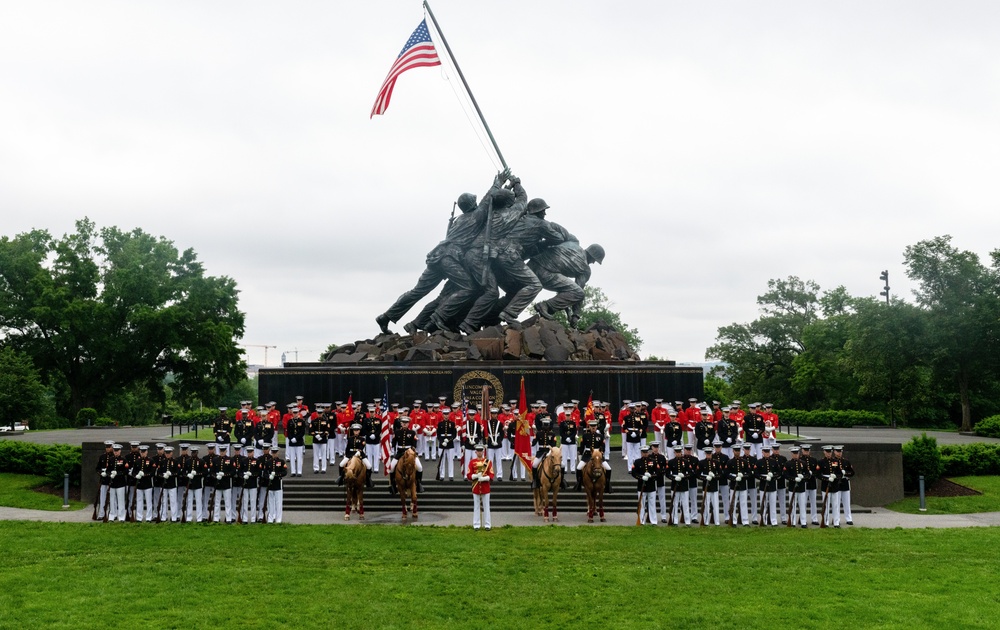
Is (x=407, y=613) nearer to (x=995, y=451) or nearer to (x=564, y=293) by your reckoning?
(x=995, y=451)

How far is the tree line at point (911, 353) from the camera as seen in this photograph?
3619 cm

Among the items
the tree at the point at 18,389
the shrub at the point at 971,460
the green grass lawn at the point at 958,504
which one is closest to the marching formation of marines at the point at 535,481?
the green grass lawn at the point at 958,504

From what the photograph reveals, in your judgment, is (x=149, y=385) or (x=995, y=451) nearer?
(x=995, y=451)

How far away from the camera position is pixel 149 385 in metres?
48.3

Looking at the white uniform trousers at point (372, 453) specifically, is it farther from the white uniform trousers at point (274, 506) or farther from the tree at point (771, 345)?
the tree at point (771, 345)

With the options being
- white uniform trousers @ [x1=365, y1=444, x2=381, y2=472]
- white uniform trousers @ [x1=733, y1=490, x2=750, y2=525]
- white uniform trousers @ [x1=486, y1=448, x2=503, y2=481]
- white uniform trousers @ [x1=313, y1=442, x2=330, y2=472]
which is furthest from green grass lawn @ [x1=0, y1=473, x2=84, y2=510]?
white uniform trousers @ [x1=733, y1=490, x2=750, y2=525]

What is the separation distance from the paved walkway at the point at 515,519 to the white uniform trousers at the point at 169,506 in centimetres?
146

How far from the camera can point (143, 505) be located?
1662 cm

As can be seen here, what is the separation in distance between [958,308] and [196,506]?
1261 inches

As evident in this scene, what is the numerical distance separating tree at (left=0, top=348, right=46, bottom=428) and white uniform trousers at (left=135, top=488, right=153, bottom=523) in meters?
27.1

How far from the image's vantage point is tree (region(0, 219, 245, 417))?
143 ft

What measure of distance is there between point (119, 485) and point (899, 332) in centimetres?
3233

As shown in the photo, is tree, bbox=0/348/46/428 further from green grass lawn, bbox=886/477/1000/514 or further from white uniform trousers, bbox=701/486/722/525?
green grass lawn, bbox=886/477/1000/514

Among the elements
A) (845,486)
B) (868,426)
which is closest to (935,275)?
(868,426)
